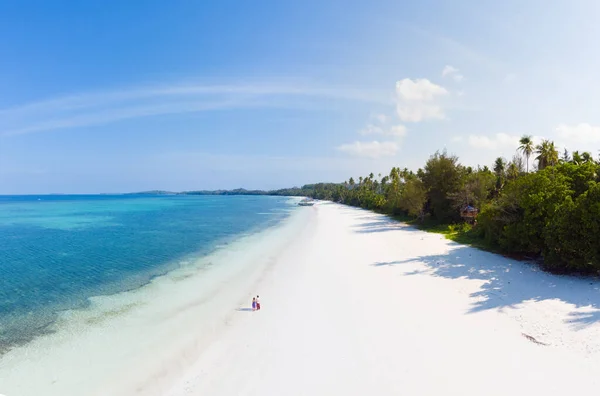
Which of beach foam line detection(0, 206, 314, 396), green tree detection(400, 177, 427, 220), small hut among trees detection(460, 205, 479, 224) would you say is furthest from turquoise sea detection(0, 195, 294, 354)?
small hut among trees detection(460, 205, 479, 224)

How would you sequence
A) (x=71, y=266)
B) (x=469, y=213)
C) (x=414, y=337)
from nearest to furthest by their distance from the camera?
(x=414, y=337)
(x=71, y=266)
(x=469, y=213)

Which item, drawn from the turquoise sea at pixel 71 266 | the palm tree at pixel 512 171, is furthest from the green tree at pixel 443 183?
the turquoise sea at pixel 71 266

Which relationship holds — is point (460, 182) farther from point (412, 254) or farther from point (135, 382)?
point (135, 382)

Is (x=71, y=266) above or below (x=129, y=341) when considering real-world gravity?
above

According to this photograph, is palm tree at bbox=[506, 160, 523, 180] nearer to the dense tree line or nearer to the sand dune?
the dense tree line

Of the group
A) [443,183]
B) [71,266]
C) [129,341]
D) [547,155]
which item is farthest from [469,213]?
[71,266]

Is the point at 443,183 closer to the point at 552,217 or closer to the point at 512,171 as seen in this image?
the point at 512,171

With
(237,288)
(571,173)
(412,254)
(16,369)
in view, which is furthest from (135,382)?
(571,173)
